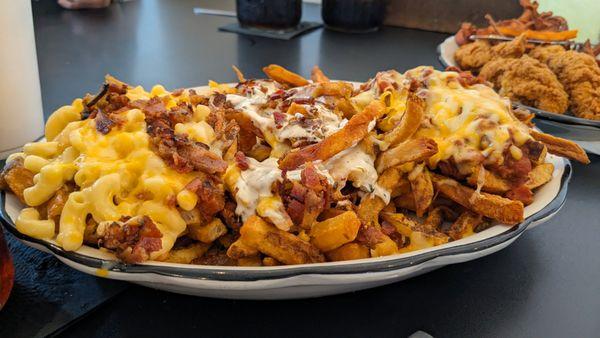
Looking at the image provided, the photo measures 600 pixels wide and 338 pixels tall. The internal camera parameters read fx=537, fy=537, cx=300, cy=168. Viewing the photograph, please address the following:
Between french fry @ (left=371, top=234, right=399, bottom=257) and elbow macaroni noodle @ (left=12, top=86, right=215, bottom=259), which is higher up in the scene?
elbow macaroni noodle @ (left=12, top=86, right=215, bottom=259)

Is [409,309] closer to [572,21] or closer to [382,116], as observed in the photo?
[382,116]

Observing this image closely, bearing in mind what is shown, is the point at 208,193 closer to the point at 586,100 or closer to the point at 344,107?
the point at 344,107

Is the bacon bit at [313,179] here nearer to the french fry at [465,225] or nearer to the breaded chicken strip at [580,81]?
the french fry at [465,225]

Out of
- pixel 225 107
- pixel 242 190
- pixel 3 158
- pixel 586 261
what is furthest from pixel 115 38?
pixel 586 261

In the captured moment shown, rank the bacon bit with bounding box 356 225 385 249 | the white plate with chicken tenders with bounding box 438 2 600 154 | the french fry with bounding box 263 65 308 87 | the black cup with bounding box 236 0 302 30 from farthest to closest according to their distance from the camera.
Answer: the black cup with bounding box 236 0 302 30, the white plate with chicken tenders with bounding box 438 2 600 154, the french fry with bounding box 263 65 308 87, the bacon bit with bounding box 356 225 385 249

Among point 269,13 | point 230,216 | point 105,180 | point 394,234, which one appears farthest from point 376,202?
point 269,13

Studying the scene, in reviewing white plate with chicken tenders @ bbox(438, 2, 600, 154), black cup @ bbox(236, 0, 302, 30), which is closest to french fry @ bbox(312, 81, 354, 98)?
white plate with chicken tenders @ bbox(438, 2, 600, 154)

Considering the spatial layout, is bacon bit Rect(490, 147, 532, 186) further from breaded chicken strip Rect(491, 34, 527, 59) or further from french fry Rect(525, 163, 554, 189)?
breaded chicken strip Rect(491, 34, 527, 59)
